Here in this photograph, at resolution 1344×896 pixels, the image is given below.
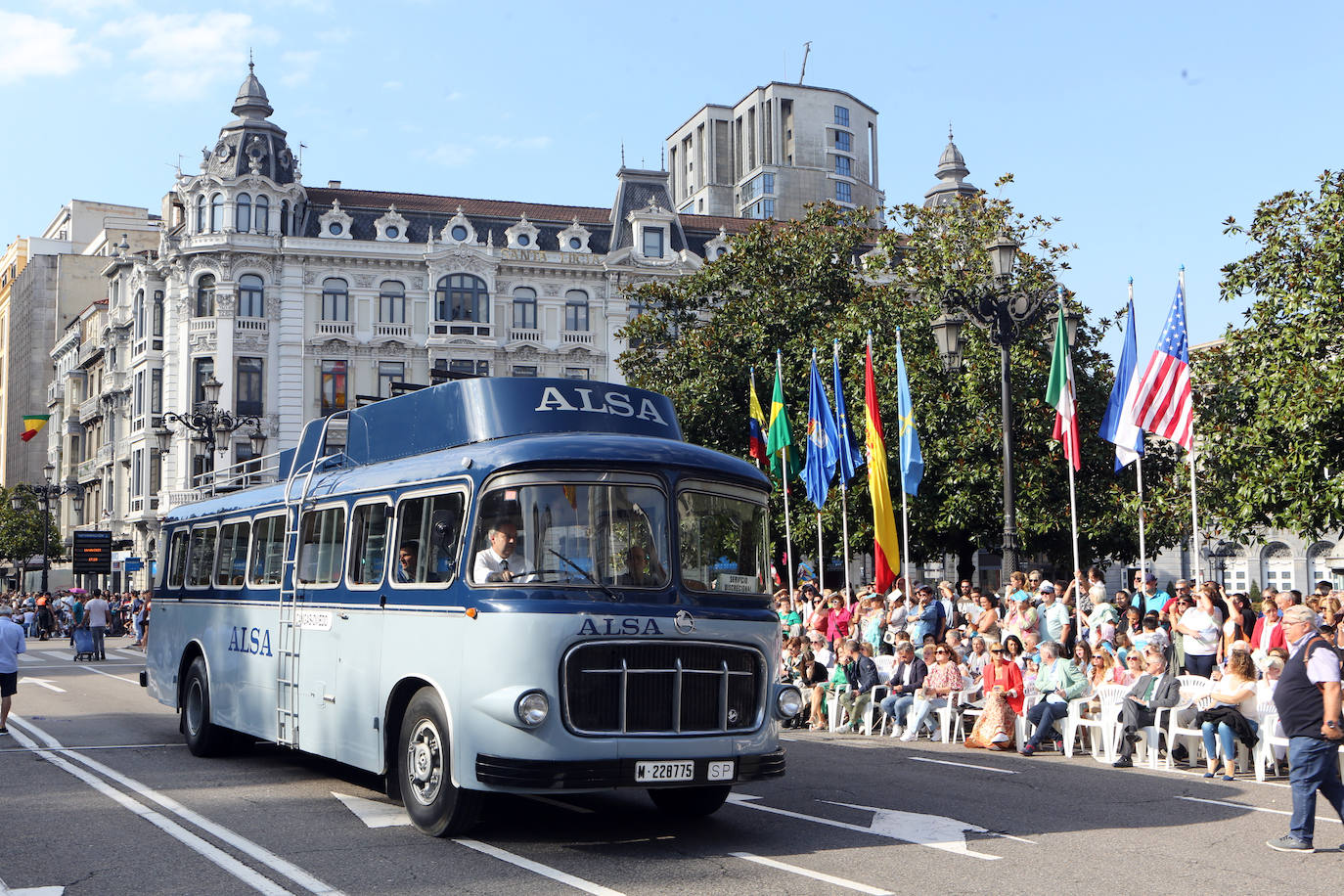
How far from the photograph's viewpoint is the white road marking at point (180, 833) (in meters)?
8.16

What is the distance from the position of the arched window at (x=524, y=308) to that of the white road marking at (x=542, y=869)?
166 ft

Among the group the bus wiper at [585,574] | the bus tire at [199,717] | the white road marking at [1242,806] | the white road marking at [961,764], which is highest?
the bus wiper at [585,574]

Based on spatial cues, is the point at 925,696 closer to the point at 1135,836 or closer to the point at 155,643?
the point at 1135,836

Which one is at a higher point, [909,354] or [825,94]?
[825,94]

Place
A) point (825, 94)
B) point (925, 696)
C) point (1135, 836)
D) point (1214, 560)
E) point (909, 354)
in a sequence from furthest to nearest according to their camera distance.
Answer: point (825, 94) → point (1214, 560) → point (909, 354) → point (925, 696) → point (1135, 836)

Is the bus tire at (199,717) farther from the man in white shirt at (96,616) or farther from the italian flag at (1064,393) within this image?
the man in white shirt at (96,616)

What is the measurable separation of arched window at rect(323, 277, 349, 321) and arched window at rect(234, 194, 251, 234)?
3.88 meters

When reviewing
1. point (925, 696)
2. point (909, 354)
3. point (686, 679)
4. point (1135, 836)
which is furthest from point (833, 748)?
point (909, 354)

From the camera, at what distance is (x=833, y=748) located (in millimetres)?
16562

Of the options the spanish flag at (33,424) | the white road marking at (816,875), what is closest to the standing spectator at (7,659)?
the white road marking at (816,875)

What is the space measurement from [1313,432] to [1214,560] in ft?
165

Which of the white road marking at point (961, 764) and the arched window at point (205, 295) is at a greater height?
the arched window at point (205, 295)

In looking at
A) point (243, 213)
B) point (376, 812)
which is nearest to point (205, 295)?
point (243, 213)

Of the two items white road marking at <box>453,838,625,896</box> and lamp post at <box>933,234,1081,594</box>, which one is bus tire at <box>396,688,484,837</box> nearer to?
white road marking at <box>453,838,625,896</box>
